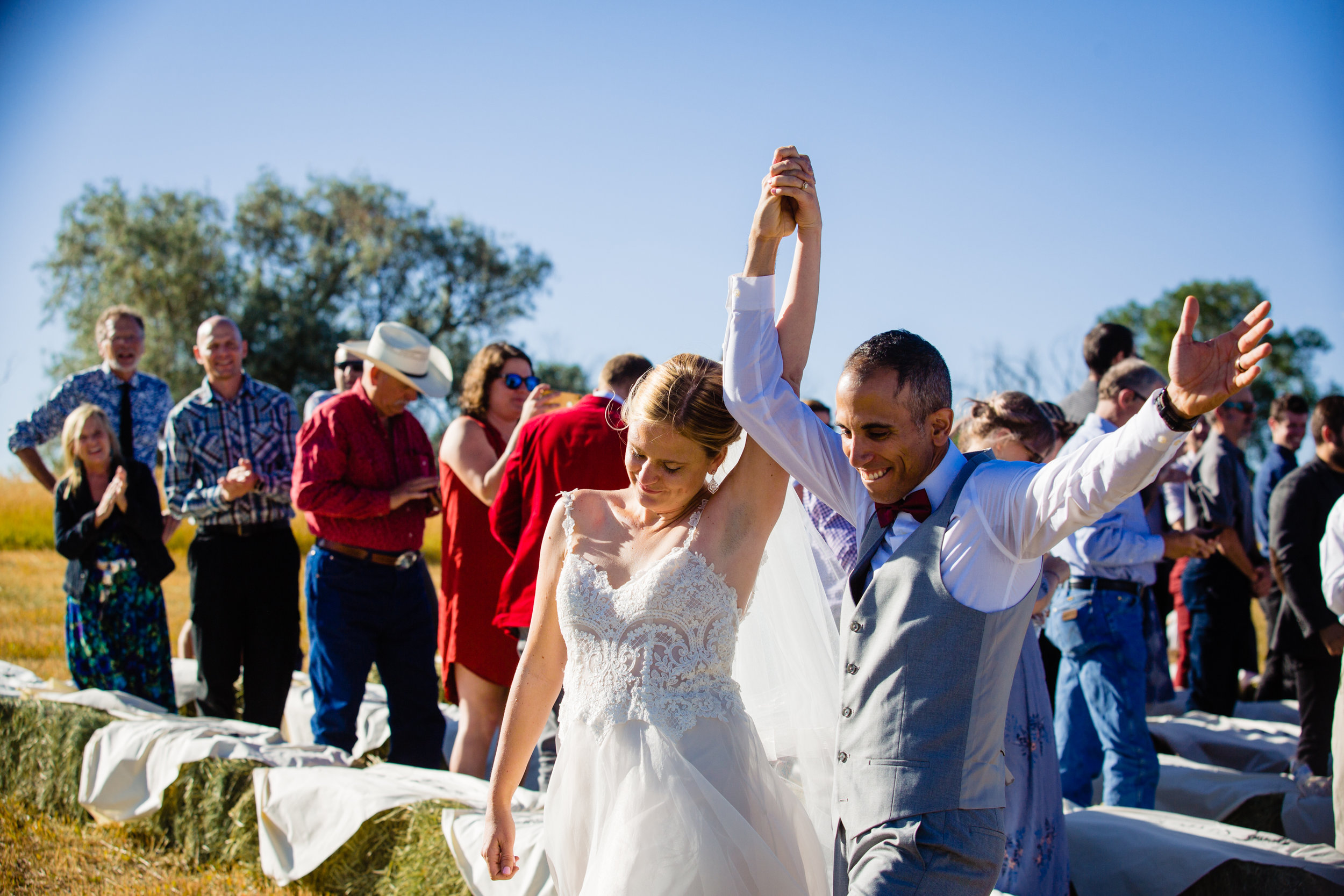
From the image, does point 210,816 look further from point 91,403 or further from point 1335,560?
point 1335,560

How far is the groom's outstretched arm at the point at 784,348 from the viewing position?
2.21 meters

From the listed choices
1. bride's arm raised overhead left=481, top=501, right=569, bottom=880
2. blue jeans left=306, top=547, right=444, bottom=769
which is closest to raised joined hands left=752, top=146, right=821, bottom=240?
bride's arm raised overhead left=481, top=501, right=569, bottom=880

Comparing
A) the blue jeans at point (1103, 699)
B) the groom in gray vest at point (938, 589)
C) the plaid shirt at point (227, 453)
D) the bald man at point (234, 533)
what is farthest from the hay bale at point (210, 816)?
the blue jeans at point (1103, 699)

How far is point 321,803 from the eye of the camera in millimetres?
3613

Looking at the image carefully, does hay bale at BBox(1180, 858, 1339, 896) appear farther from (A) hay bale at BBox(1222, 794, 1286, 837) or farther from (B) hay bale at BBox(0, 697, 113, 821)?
(B) hay bale at BBox(0, 697, 113, 821)

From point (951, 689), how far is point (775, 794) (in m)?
0.70

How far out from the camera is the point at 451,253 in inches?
1275

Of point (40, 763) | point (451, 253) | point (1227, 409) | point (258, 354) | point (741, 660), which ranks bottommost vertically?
point (40, 763)

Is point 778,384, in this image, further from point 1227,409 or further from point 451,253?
point 451,253

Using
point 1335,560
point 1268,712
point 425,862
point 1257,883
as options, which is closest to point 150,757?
point 425,862

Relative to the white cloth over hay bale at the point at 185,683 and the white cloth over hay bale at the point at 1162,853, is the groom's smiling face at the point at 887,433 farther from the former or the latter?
the white cloth over hay bale at the point at 185,683

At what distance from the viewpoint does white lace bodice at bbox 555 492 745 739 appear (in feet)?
7.58

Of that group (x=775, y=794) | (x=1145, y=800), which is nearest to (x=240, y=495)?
(x=775, y=794)

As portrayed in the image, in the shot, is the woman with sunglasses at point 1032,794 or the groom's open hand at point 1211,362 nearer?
the groom's open hand at point 1211,362
